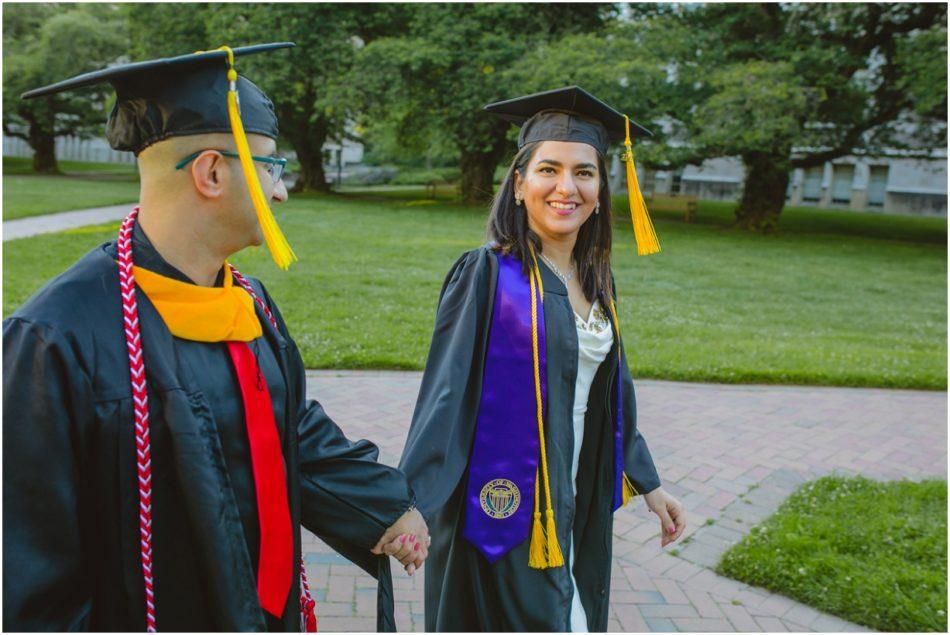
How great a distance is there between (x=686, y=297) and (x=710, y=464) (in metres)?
6.76

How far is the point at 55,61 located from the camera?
→ 3191cm

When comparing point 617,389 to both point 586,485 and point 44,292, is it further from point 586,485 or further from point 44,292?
point 44,292

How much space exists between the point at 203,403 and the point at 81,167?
4631 cm

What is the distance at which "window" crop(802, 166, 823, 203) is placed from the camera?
4266 centimetres

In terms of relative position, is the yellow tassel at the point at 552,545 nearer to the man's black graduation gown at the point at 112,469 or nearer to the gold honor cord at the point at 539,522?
the gold honor cord at the point at 539,522

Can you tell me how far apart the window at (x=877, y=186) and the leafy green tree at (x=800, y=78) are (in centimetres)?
1916

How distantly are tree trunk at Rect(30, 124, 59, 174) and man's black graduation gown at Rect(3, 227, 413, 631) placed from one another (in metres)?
39.2

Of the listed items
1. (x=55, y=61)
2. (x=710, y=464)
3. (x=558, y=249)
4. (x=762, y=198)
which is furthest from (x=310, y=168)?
(x=558, y=249)

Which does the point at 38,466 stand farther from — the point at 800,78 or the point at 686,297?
the point at 800,78

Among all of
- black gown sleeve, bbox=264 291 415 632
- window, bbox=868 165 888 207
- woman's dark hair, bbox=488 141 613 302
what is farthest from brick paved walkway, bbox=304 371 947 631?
window, bbox=868 165 888 207

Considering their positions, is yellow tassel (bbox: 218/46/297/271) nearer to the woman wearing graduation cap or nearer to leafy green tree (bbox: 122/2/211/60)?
the woman wearing graduation cap

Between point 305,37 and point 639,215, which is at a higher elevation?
point 305,37

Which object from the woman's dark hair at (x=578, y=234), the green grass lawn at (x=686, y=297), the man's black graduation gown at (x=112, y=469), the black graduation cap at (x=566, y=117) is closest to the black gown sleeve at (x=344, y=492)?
the man's black graduation gown at (x=112, y=469)

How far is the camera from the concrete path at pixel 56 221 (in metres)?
14.3
